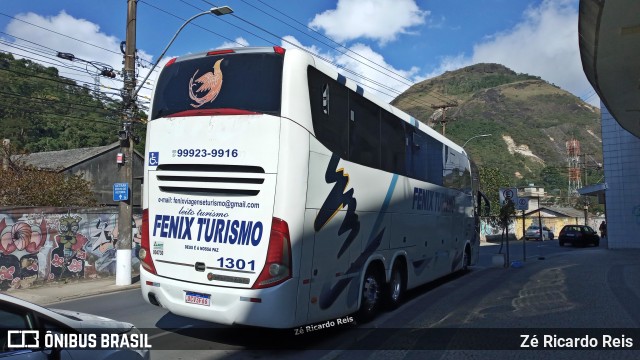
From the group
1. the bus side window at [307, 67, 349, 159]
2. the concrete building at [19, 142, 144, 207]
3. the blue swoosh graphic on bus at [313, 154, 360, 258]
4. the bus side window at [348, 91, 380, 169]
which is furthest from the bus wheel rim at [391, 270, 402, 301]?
the concrete building at [19, 142, 144, 207]

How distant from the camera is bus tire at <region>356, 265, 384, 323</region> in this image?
7841 millimetres

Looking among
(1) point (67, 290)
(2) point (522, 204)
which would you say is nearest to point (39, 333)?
(1) point (67, 290)

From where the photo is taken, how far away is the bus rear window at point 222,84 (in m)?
6.25

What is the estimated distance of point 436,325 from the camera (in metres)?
7.75

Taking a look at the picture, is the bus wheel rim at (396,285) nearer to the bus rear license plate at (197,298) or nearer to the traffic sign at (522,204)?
the bus rear license plate at (197,298)

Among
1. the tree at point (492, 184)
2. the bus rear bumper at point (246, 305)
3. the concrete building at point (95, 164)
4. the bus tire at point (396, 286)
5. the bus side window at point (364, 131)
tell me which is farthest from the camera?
the tree at point (492, 184)

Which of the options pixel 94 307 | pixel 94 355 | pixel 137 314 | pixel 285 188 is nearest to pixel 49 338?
pixel 94 355

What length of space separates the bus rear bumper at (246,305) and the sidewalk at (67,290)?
279 inches

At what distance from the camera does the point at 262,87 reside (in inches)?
248

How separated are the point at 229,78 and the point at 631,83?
10.5 metres

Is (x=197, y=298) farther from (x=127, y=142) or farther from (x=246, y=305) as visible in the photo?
(x=127, y=142)

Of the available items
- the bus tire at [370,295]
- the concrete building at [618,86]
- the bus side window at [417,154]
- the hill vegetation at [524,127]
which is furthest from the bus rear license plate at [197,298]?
the hill vegetation at [524,127]

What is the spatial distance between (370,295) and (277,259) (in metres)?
2.72

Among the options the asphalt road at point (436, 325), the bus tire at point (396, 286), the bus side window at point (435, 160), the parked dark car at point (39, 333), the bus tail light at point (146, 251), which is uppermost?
the bus side window at point (435, 160)
